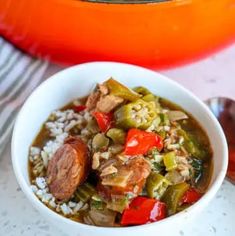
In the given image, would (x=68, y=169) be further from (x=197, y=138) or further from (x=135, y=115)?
(x=197, y=138)

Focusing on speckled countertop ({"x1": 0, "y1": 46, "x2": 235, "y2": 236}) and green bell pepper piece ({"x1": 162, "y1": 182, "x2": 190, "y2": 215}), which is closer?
green bell pepper piece ({"x1": 162, "y1": 182, "x2": 190, "y2": 215})

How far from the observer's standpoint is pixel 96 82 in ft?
4.92

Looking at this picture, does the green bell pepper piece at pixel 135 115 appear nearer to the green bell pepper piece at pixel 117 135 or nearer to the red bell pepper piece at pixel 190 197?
the green bell pepper piece at pixel 117 135

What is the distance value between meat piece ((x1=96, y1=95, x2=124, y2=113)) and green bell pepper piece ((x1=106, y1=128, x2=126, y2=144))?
63mm

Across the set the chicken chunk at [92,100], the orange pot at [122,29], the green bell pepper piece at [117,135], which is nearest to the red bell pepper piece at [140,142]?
the green bell pepper piece at [117,135]

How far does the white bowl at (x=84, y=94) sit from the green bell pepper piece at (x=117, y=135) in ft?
0.63

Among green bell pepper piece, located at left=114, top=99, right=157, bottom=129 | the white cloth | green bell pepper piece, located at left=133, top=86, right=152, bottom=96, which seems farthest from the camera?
the white cloth

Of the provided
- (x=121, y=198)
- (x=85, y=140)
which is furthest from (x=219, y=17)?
(x=121, y=198)

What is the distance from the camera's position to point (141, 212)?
3.95 feet

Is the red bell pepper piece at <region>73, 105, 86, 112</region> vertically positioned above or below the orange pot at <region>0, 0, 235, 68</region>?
below

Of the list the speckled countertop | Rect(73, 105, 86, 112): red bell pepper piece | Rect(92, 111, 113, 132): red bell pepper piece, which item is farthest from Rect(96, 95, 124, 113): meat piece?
the speckled countertop

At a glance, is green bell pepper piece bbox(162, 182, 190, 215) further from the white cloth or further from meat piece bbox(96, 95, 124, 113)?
the white cloth

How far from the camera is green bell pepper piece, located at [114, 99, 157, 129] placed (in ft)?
4.23

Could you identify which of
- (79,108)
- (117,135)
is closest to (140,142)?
(117,135)
